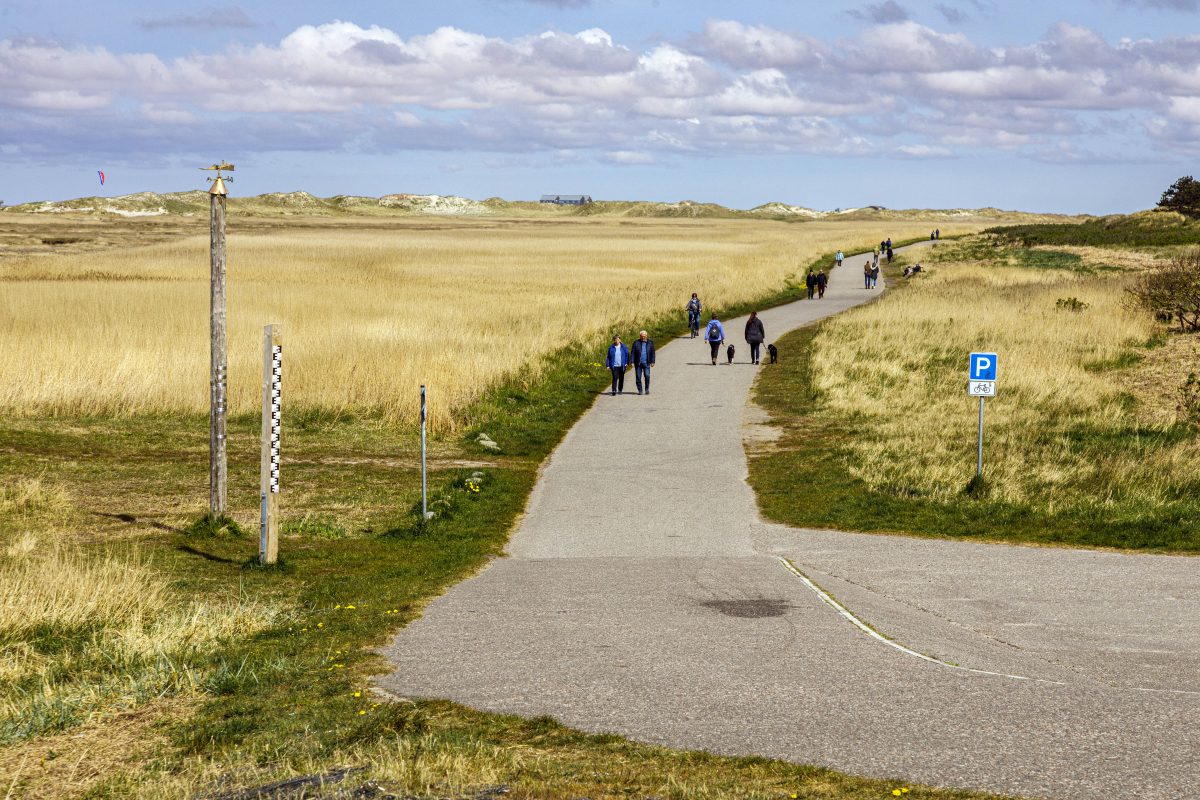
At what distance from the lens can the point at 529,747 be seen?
8.34m

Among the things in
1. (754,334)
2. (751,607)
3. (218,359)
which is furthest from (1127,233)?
(751,607)

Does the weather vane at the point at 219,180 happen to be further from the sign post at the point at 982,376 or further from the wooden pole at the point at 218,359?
the sign post at the point at 982,376

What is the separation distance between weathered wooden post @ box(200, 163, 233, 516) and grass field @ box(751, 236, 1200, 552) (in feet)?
27.4

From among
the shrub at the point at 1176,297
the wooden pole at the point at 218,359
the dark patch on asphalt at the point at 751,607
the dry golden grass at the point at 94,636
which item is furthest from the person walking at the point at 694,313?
the dry golden grass at the point at 94,636

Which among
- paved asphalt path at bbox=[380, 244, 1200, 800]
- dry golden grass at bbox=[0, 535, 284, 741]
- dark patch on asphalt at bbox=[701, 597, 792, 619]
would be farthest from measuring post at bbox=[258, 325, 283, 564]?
dark patch on asphalt at bbox=[701, 597, 792, 619]

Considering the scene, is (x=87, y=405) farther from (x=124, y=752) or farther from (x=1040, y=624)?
(x=1040, y=624)

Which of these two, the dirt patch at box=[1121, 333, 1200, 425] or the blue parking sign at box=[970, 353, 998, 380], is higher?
the blue parking sign at box=[970, 353, 998, 380]

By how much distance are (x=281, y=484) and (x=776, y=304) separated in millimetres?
39885

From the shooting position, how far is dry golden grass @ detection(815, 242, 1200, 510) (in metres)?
20.4

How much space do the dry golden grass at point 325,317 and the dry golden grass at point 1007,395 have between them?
9.17 m

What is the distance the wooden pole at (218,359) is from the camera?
650 inches

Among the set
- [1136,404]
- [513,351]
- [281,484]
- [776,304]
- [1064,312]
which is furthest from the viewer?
[776,304]

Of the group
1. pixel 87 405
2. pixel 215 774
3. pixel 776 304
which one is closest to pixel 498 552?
pixel 215 774

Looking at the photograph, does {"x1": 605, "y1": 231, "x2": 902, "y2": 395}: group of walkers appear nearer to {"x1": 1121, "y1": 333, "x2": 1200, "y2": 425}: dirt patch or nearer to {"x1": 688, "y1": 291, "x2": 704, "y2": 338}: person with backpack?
{"x1": 688, "y1": 291, "x2": 704, "y2": 338}: person with backpack
